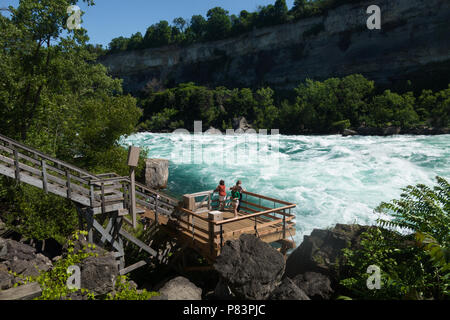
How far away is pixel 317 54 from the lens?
89812mm

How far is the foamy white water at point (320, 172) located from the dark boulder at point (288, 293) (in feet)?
27.1

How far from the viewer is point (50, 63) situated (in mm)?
14078

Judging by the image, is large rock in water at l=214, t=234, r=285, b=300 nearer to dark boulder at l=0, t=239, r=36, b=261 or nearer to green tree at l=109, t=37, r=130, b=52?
dark boulder at l=0, t=239, r=36, b=261

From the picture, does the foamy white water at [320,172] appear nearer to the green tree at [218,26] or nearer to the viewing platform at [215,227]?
the viewing platform at [215,227]

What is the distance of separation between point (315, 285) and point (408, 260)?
7.71 ft

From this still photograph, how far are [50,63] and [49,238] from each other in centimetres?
791

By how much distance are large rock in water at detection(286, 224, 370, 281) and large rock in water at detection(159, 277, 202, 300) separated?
10.8ft

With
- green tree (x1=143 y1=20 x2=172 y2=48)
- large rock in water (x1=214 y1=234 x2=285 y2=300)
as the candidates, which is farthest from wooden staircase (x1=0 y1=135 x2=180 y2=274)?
green tree (x1=143 y1=20 x2=172 y2=48)

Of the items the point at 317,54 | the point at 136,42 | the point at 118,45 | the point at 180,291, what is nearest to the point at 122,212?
the point at 180,291

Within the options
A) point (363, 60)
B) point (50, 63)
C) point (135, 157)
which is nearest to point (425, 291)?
point (135, 157)

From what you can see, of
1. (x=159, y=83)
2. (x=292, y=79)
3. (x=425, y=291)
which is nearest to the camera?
(x=425, y=291)

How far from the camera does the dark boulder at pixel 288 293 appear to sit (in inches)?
254

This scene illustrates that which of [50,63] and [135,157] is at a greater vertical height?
[50,63]

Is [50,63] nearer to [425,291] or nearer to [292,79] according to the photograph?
[425,291]
